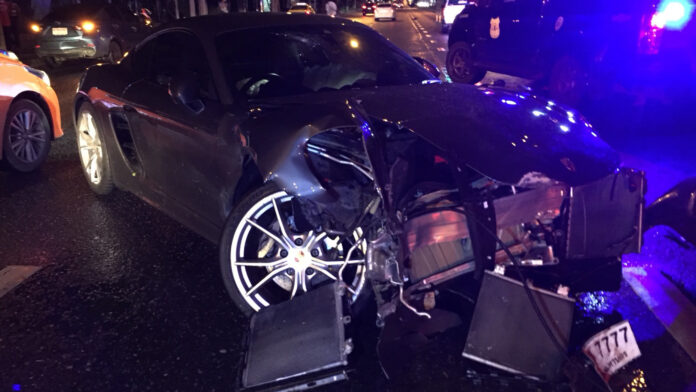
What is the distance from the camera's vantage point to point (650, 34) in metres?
6.47

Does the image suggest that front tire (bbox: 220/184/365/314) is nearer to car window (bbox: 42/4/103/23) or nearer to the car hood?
the car hood

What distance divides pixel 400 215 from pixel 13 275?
2.73 meters

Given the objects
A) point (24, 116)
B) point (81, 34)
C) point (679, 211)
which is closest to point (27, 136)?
point (24, 116)

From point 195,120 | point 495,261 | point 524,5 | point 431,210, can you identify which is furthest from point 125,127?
point 524,5

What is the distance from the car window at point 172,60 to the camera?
3.56 meters

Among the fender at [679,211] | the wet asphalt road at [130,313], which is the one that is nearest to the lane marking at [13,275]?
the wet asphalt road at [130,313]

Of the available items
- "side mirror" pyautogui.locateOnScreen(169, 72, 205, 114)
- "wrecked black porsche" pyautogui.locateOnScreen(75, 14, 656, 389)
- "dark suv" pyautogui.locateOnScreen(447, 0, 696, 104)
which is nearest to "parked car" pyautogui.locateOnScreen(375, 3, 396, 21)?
"dark suv" pyautogui.locateOnScreen(447, 0, 696, 104)

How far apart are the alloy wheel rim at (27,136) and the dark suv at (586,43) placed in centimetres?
681

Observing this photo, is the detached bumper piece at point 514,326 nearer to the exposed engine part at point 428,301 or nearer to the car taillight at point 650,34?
the exposed engine part at point 428,301

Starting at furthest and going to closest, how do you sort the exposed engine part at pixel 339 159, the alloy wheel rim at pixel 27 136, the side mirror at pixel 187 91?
the alloy wheel rim at pixel 27 136 < the side mirror at pixel 187 91 < the exposed engine part at pixel 339 159

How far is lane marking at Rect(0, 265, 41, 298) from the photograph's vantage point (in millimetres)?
3516

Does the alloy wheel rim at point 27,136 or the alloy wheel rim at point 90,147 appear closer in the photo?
the alloy wheel rim at point 90,147

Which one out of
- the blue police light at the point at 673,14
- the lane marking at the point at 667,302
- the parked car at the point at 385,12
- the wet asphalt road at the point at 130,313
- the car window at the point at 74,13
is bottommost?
the lane marking at the point at 667,302

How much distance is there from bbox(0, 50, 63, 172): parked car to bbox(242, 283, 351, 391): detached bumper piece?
4.02 m
